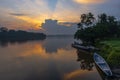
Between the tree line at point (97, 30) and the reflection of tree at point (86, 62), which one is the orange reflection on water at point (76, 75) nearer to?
the reflection of tree at point (86, 62)

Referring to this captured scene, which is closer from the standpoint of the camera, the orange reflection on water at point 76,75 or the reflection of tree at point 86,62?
the orange reflection on water at point 76,75

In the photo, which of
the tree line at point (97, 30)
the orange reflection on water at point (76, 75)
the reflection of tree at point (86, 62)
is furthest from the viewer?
the tree line at point (97, 30)

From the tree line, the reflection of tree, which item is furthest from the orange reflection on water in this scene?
the tree line

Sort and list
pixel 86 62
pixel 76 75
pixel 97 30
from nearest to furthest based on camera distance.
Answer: pixel 76 75
pixel 86 62
pixel 97 30

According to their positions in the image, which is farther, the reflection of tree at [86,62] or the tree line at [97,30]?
the tree line at [97,30]

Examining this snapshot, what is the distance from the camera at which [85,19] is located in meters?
110

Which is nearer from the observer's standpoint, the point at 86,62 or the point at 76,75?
the point at 76,75

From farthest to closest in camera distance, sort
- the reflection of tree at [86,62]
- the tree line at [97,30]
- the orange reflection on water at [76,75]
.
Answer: the tree line at [97,30] → the reflection of tree at [86,62] → the orange reflection on water at [76,75]

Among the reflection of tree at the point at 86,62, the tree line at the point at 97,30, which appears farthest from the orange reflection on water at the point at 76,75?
the tree line at the point at 97,30

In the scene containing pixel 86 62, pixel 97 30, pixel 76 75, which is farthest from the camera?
pixel 97 30

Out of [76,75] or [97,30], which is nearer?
[76,75]

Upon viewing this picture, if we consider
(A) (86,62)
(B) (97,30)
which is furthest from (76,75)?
(B) (97,30)

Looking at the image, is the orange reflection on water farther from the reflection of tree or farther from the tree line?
the tree line

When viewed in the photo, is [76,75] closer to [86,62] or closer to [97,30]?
[86,62]
